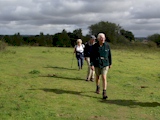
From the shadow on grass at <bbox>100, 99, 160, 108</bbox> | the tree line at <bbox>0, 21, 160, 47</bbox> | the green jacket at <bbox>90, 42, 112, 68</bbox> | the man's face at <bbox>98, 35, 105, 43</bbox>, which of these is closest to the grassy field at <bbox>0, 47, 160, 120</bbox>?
the shadow on grass at <bbox>100, 99, 160, 108</bbox>

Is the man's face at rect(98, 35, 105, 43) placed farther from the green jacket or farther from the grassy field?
the grassy field

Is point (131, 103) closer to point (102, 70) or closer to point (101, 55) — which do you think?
point (102, 70)

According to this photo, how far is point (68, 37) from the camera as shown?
55.4 m

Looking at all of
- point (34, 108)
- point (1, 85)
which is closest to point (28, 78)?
→ point (1, 85)

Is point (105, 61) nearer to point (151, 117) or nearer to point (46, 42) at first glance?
point (151, 117)

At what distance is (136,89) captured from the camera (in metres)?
9.86

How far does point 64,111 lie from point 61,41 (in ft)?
159

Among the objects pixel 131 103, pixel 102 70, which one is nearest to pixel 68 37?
pixel 102 70

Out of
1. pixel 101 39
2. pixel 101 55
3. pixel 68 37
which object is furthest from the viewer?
pixel 68 37

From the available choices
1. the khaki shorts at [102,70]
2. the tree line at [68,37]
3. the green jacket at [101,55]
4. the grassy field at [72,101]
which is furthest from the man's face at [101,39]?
the tree line at [68,37]

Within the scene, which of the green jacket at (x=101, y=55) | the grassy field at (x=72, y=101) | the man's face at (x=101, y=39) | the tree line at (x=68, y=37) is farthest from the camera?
the tree line at (x=68, y=37)

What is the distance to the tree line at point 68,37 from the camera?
5309cm

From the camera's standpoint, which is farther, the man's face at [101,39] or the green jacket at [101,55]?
the green jacket at [101,55]

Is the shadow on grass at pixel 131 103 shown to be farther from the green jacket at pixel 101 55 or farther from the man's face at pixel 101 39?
the man's face at pixel 101 39
